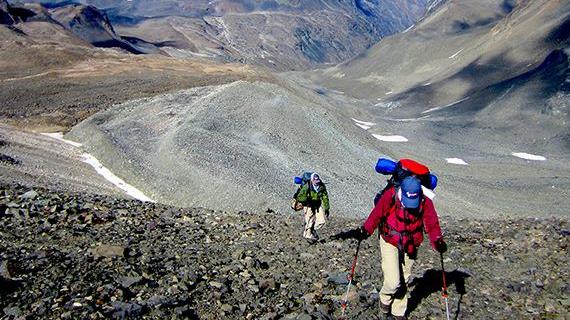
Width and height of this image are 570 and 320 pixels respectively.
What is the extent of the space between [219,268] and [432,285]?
4.06 metres

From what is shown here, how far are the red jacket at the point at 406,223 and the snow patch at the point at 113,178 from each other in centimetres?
2405

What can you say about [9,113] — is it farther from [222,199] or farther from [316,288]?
[316,288]

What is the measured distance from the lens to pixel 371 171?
4128cm

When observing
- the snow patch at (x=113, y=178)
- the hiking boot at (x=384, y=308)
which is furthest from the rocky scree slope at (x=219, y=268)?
the snow patch at (x=113, y=178)

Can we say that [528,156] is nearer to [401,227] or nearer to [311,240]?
[311,240]

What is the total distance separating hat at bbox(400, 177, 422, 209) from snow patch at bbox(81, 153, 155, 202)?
80.4ft

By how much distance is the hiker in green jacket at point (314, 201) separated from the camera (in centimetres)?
1388

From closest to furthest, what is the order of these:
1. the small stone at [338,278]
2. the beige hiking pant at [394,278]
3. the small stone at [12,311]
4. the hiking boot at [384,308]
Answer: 1. the small stone at [12,311]
2. the beige hiking pant at [394,278]
3. the hiking boot at [384,308]
4. the small stone at [338,278]

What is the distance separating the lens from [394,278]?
822 centimetres

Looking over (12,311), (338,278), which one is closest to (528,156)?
(338,278)

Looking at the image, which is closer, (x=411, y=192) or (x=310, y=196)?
(x=411, y=192)

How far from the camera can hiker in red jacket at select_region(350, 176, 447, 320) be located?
25.6ft

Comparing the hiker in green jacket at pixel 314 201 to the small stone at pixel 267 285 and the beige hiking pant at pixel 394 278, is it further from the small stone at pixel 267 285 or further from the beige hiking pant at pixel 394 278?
the beige hiking pant at pixel 394 278

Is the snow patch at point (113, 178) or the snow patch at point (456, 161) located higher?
the snow patch at point (113, 178)
